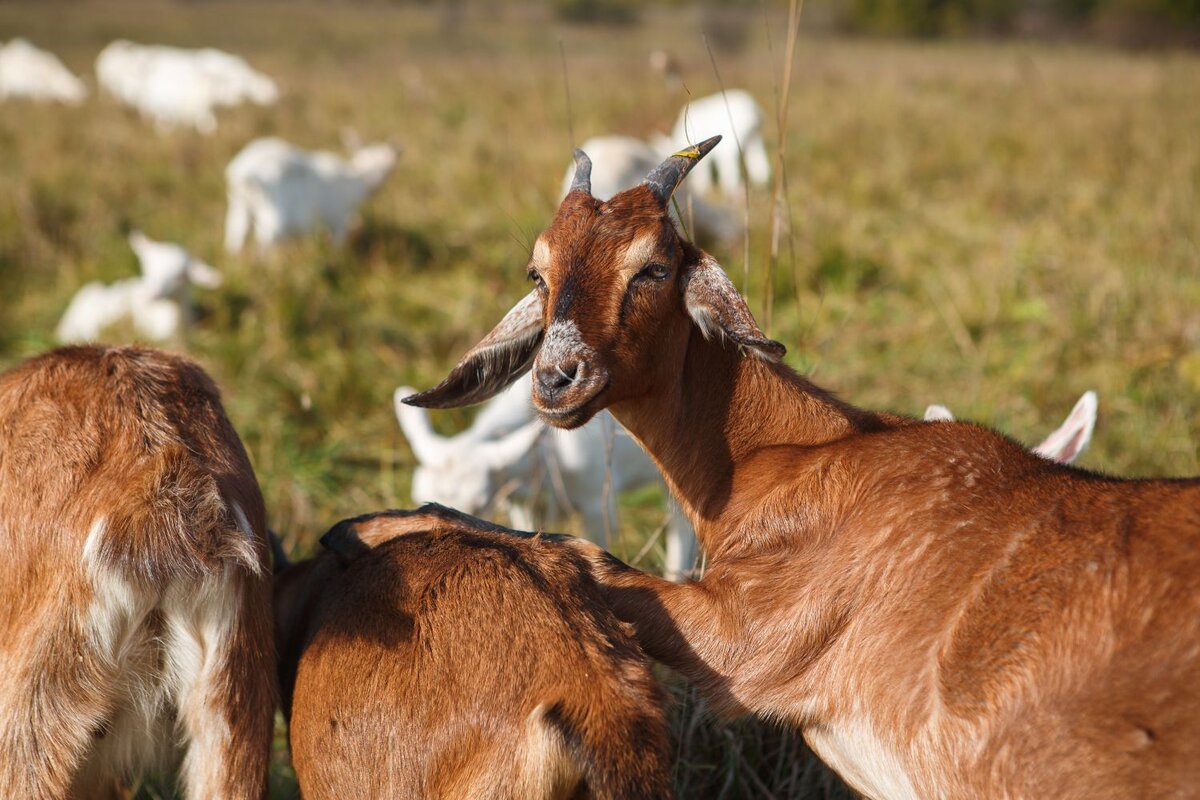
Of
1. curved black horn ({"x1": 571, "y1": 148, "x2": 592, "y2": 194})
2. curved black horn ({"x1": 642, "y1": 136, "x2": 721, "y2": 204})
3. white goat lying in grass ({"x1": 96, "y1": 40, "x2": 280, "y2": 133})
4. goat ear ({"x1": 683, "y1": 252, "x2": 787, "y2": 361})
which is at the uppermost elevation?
curved black horn ({"x1": 642, "y1": 136, "x2": 721, "y2": 204})

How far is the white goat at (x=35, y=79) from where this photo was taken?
1769 centimetres

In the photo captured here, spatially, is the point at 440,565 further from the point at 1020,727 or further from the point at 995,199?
the point at 995,199

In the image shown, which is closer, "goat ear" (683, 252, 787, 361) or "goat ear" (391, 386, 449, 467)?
"goat ear" (683, 252, 787, 361)

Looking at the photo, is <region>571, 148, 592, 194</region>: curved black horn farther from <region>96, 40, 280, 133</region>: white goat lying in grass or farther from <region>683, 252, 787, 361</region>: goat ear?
<region>96, 40, 280, 133</region>: white goat lying in grass

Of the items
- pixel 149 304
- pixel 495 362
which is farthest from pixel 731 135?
pixel 495 362

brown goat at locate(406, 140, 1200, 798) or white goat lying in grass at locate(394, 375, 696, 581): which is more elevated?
brown goat at locate(406, 140, 1200, 798)

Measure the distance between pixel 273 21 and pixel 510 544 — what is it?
40749 millimetres

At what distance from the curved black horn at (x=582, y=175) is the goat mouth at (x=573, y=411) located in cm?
61

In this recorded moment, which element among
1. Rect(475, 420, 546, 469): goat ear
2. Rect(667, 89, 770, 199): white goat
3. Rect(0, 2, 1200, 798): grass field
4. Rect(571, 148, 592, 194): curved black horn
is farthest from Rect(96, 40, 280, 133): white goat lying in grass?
Rect(571, 148, 592, 194): curved black horn

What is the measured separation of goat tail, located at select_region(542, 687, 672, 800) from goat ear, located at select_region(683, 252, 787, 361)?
86 centimetres

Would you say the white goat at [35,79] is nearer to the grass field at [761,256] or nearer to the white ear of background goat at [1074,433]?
the grass field at [761,256]

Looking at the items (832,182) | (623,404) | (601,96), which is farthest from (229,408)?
(601,96)

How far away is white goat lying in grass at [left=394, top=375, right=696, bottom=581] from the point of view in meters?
4.64

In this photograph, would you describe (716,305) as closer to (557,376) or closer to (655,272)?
(655,272)
